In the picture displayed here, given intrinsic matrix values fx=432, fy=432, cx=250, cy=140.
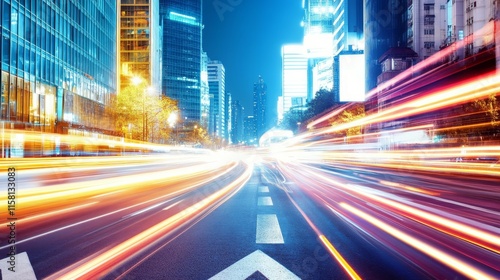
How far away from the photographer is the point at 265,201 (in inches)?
583

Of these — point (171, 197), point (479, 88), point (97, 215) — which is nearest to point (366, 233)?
point (97, 215)

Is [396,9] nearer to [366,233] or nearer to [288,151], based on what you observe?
[288,151]

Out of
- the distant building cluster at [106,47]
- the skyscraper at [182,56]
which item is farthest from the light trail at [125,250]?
the skyscraper at [182,56]

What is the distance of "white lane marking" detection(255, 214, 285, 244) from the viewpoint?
8.13 m

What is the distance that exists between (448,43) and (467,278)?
7563 cm

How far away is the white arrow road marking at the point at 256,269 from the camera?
18.9 ft

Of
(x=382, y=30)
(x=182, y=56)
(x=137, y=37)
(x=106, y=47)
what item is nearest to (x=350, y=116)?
(x=382, y=30)

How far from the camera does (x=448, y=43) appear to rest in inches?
2854

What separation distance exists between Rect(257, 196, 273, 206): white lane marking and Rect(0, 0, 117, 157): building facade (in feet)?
103

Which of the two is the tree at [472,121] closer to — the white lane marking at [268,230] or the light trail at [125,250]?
the white lane marking at [268,230]

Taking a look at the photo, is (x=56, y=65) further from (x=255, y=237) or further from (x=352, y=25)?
(x=352, y=25)

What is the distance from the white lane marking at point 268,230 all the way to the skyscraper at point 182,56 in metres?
165

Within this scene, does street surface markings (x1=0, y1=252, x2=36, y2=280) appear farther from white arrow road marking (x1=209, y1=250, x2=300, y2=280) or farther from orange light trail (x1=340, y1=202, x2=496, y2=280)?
orange light trail (x1=340, y1=202, x2=496, y2=280)

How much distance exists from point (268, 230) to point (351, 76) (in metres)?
52.6
